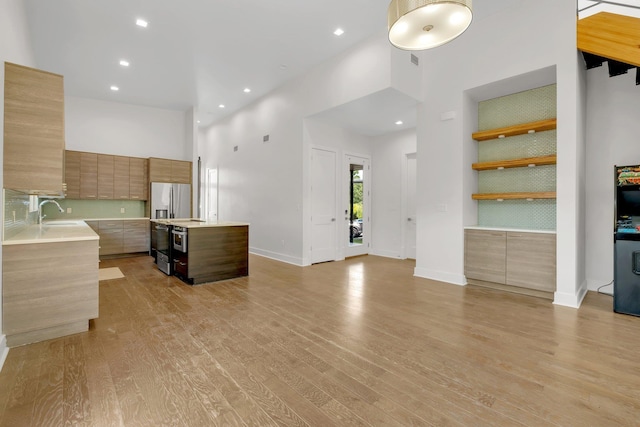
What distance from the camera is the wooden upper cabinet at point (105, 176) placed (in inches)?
276

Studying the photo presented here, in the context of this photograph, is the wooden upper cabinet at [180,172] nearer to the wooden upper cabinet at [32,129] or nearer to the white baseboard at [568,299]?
the wooden upper cabinet at [32,129]

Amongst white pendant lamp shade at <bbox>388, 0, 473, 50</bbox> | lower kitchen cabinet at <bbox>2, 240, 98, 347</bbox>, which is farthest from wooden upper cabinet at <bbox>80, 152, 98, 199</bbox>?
white pendant lamp shade at <bbox>388, 0, 473, 50</bbox>

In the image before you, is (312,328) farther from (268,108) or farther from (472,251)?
(268,108)

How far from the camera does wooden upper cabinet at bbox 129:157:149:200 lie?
24.4ft

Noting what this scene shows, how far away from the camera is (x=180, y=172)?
7879 millimetres

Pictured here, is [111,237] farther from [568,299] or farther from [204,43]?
[568,299]

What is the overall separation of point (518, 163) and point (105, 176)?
27.7 ft

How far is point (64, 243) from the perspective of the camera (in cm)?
273

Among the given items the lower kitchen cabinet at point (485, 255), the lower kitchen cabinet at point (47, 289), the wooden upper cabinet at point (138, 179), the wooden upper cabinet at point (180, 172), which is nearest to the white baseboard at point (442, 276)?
the lower kitchen cabinet at point (485, 255)

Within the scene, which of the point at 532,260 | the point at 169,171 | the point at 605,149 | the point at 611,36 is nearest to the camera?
the point at 611,36

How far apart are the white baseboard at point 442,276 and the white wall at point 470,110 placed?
16 millimetres

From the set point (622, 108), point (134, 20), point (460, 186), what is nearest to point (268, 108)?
point (134, 20)

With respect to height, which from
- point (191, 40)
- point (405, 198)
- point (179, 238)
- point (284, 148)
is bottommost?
point (179, 238)

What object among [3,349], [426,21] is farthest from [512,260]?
[3,349]
